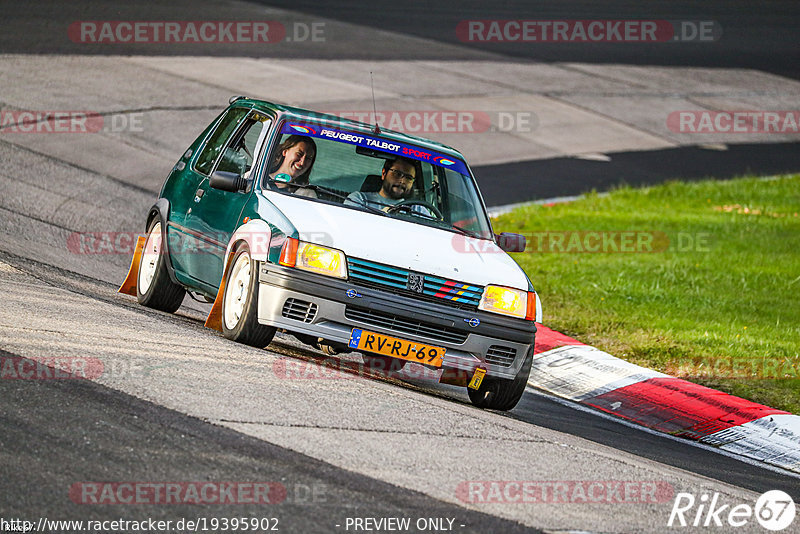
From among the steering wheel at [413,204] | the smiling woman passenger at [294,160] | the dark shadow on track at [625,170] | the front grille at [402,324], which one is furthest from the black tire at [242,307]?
the dark shadow on track at [625,170]

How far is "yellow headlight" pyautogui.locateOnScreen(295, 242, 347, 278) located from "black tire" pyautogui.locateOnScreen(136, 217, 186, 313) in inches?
83.3

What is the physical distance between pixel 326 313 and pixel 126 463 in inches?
93.3

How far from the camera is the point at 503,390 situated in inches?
327

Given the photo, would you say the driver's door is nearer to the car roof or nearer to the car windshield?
the car roof

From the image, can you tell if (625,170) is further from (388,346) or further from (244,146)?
(388,346)

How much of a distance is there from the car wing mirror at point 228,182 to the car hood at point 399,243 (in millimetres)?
286

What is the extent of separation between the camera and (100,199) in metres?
14.5

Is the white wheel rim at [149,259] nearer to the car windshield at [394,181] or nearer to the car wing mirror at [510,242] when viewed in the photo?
the car windshield at [394,181]

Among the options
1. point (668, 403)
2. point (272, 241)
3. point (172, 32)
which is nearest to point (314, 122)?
point (272, 241)

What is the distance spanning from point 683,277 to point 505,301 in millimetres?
6668

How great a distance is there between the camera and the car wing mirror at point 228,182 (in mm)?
8477

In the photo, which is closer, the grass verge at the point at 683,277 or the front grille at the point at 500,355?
the front grille at the point at 500,355

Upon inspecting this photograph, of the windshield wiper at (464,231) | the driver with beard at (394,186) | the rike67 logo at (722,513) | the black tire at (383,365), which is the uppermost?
the driver with beard at (394,186)

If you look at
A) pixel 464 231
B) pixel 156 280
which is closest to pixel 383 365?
pixel 464 231
